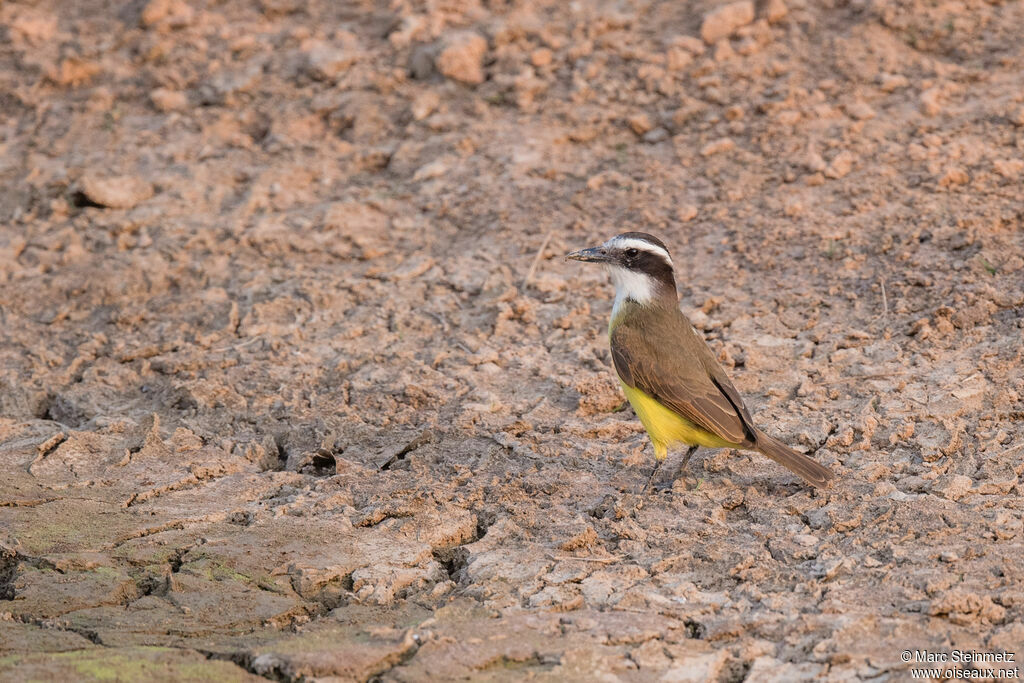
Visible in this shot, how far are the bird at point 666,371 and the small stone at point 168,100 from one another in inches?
190

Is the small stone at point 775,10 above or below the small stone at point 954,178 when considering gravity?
above

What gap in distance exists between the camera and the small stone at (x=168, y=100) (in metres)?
10.0

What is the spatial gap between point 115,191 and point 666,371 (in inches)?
203

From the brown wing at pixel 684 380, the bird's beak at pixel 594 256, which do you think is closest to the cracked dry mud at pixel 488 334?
the brown wing at pixel 684 380

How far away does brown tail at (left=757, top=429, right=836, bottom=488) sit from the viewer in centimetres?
576

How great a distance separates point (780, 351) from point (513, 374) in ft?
5.67

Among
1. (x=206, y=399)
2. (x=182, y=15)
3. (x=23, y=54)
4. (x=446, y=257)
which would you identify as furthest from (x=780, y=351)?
(x=23, y=54)

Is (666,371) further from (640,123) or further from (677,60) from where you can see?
(677,60)

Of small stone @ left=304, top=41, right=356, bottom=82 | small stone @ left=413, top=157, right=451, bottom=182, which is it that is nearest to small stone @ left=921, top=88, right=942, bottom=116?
small stone @ left=413, top=157, right=451, bottom=182

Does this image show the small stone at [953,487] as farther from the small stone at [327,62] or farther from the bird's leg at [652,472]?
the small stone at [327,62]

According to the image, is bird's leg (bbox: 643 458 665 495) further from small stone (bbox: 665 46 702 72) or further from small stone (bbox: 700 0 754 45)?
small stone (bbox: 700 0 754 45)

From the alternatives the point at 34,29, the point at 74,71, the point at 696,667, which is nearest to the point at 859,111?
the point at 696,667

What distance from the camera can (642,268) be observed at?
22.5 feet

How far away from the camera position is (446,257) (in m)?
8.55
